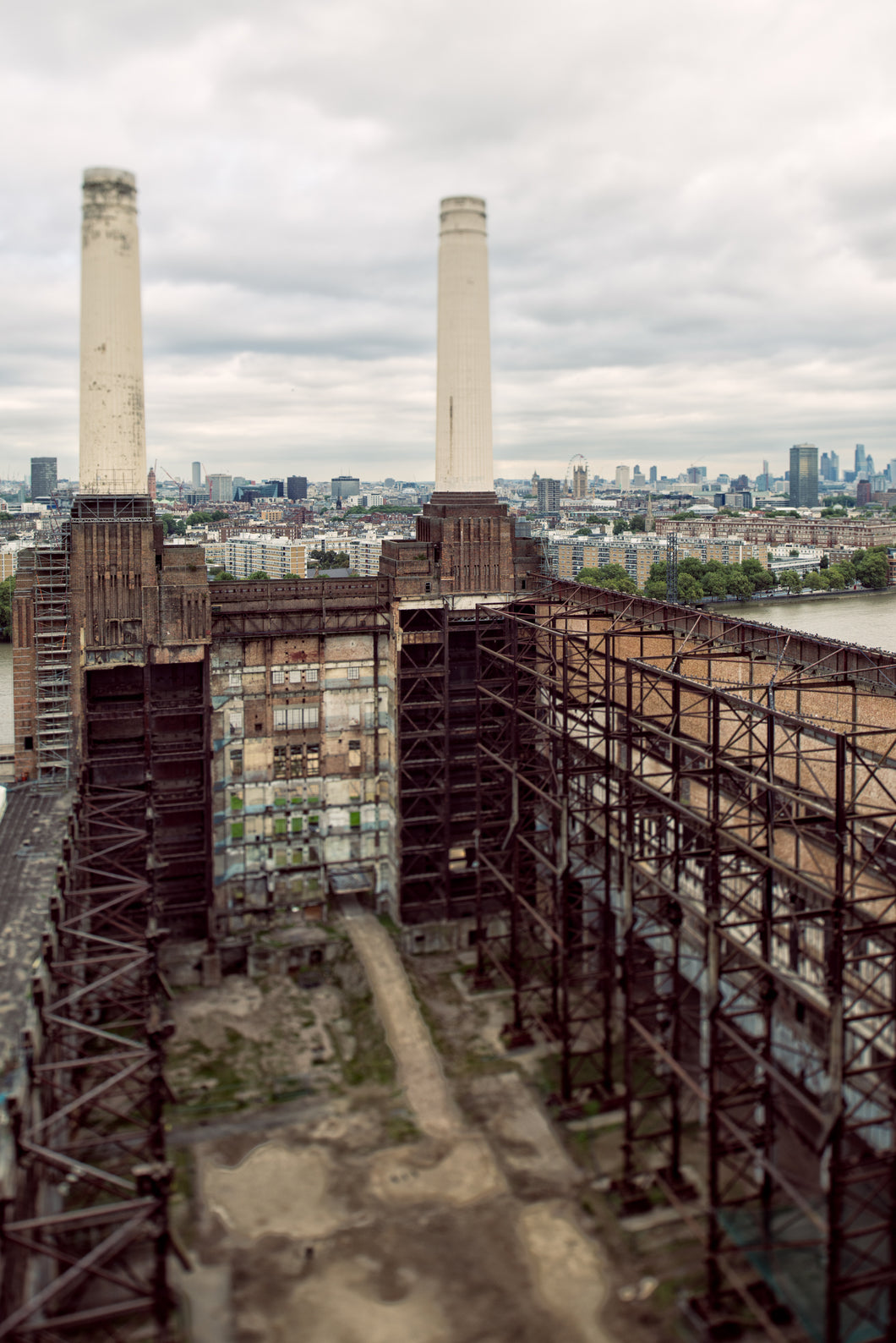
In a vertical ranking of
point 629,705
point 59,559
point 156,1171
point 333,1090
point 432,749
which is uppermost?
point 59,559

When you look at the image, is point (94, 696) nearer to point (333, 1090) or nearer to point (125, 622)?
point (125, 622)

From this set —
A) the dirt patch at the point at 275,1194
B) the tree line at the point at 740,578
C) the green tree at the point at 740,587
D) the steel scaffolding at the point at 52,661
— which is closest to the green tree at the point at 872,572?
the tree line at the point at 740,578

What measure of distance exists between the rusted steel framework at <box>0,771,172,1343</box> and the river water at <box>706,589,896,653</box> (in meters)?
64.7

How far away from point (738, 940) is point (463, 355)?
69.4 feet

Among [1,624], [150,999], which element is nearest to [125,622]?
[150,999]

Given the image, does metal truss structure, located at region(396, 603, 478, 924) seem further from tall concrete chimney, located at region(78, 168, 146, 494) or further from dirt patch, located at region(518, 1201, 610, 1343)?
dirt patch, located at region(518, 1201, 610, 1343)

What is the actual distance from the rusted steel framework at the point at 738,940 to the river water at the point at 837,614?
5349 centimetres

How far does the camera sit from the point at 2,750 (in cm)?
4756

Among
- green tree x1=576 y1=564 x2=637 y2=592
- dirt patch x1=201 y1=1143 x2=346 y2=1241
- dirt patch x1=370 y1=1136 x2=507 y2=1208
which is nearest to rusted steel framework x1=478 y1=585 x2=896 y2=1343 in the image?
dirt patch x1=370 y1=1136 x2=507 y2=1208

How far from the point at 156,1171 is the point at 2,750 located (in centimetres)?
3497

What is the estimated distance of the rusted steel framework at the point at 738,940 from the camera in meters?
17.5

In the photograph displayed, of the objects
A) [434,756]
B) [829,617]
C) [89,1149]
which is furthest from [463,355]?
[829,617]

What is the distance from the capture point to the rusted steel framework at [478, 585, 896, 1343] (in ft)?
57.3

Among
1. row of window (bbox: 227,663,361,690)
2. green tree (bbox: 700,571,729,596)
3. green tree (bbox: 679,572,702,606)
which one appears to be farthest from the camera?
green tree (bbox: 700,571,729,596)
